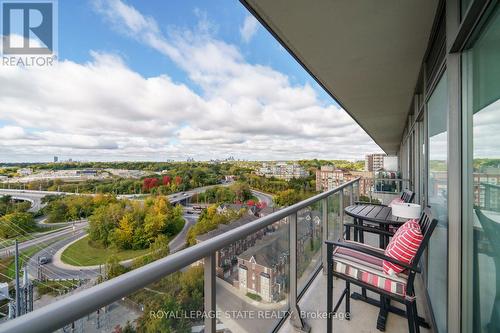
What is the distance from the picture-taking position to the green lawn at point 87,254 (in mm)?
11020

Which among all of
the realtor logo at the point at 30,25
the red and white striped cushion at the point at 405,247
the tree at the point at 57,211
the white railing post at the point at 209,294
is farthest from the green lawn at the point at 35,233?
the red and white striped cushion at the point at 405,247

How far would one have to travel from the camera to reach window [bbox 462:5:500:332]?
111 centimetres

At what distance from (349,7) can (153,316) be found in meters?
2.53

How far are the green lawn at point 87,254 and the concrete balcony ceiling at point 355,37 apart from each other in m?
13.3

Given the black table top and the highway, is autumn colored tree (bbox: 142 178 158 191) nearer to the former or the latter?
the highway

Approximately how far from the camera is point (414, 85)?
3.76 meters

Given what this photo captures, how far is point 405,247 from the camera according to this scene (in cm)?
158

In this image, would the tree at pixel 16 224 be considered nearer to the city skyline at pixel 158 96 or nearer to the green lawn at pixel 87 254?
the green lawn at pixel 87 254

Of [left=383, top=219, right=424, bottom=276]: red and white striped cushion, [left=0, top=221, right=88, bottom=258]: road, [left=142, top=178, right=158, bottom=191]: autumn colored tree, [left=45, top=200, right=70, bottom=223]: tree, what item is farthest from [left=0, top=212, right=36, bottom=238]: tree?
[left=383, top=219, right=424, bottom=276]: red and white striped cushion

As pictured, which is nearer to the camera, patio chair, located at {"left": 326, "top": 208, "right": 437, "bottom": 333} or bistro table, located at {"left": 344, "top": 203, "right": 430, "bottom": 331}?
patio chair, located at {"left": 326, "top": 208, "right": 437, "bottom": 333}

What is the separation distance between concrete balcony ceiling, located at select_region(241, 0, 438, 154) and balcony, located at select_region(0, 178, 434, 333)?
175 cm

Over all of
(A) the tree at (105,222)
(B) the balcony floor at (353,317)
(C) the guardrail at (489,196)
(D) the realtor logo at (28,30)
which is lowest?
(A) the tree at (105,222)

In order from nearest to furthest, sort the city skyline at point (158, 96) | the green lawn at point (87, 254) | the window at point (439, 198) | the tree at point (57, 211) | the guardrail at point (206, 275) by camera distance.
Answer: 1. the guardrail at point (206, 275)
2. the window at point (439, 198)
3. the green lawn at point (87, 254)
4. the tree at point (57, 211)
5. the city skyline at point (158, 96)

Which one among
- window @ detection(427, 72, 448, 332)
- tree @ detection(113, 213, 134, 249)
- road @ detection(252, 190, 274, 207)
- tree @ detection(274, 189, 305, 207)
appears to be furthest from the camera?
road @ detection(252, 190, 274, 207)
